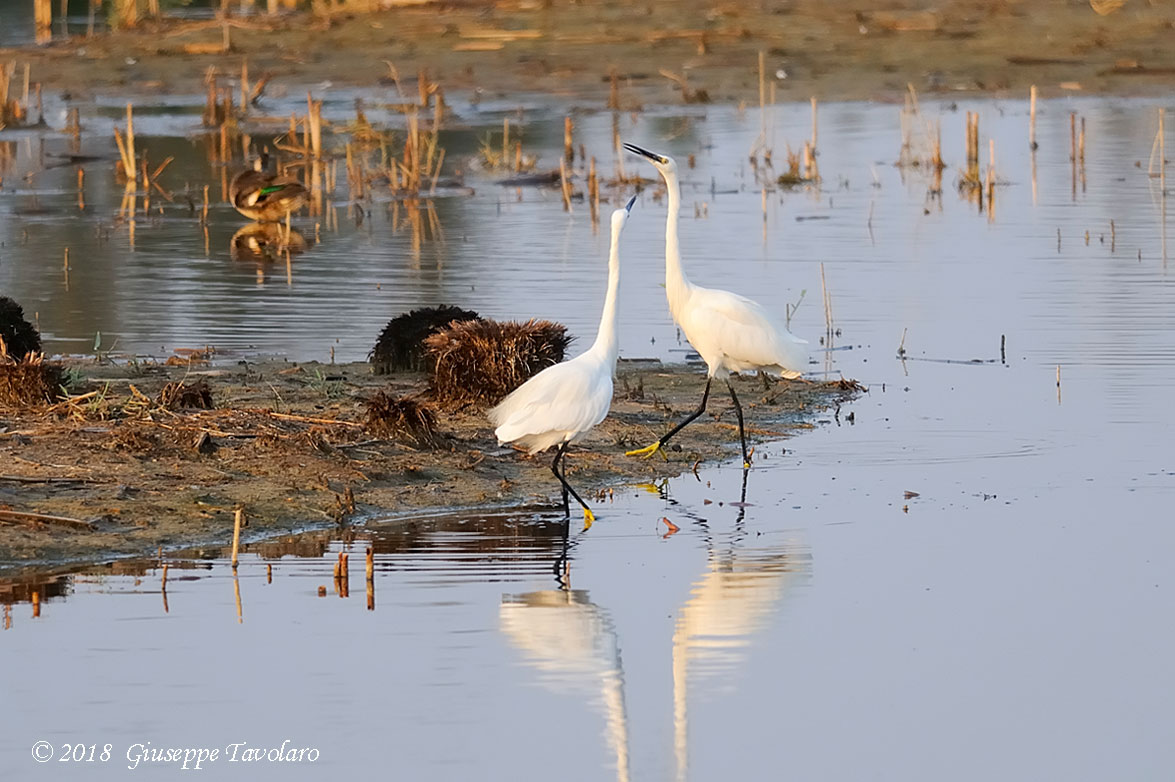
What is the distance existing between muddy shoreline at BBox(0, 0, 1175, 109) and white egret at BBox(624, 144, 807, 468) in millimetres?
20906

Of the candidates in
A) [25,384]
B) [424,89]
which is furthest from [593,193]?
[25,384]

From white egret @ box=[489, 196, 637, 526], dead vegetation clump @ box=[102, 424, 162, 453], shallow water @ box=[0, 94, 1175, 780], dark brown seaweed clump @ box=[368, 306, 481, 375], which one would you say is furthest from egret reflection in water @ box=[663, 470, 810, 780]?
dark brown seaweed clump @ box=[368, 306, 481, 375]

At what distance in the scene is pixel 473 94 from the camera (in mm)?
33469

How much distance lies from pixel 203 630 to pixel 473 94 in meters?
26.9

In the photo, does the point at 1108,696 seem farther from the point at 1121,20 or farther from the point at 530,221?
the point at 1121,20

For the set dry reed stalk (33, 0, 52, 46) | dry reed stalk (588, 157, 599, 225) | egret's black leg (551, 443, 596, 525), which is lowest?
egret's black leg (551, 443, 596, 525)

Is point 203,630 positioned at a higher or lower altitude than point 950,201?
lower

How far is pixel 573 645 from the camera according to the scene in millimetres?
7160

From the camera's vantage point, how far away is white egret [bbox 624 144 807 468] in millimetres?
10641

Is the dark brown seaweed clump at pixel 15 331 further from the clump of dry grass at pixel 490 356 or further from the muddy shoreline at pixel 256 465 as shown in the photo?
the clump of dry grass at pixel 490 356

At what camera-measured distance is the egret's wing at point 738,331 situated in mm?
10641

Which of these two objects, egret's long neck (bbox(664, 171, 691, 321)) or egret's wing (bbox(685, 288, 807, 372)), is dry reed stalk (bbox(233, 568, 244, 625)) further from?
egret's long neck (bbox(664, 171, 691, 321))

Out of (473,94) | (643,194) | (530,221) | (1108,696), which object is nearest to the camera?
(1108,696)

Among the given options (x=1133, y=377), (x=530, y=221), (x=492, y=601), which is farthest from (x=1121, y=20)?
(x=492, y=601)
